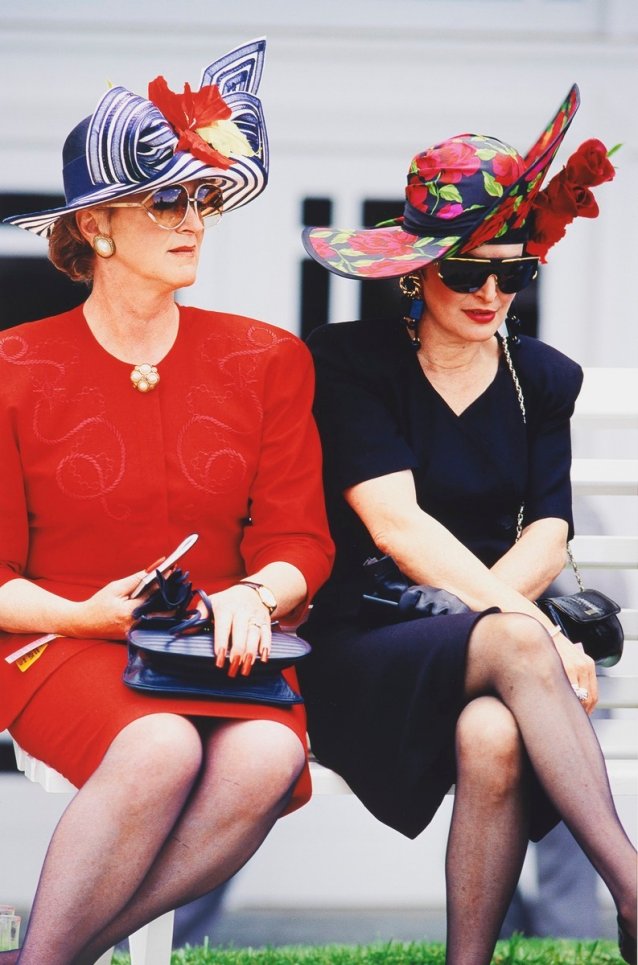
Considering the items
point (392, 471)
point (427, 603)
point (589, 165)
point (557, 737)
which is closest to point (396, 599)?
point (427, 603)

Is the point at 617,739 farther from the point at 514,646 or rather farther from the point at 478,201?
the point at 478,201

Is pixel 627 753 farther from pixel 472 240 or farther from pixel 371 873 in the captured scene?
pixel 371 873

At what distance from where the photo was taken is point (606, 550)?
3.71 m

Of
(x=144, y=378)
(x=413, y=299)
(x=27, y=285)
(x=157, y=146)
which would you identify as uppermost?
(x=157, y=146)

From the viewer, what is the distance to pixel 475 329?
3.24m

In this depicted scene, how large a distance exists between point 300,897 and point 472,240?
7.68ft

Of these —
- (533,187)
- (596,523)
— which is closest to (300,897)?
(596,523)

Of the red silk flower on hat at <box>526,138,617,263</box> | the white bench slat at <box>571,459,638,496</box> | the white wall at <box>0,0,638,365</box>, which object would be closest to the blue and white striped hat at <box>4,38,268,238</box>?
the red silk flower on hat at <box>526,138,617,263</box>

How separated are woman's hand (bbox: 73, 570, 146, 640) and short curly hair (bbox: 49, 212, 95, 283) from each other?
2.31 ft

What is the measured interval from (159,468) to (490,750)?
859mm

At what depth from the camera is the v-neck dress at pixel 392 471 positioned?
9.68ft

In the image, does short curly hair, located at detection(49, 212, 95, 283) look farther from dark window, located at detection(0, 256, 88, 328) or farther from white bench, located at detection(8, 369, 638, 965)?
dark window, located at detection(0, 256, 88, 328)

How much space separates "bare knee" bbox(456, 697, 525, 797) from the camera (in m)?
2.72

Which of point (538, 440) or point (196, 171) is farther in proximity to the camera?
point (538, 440)
